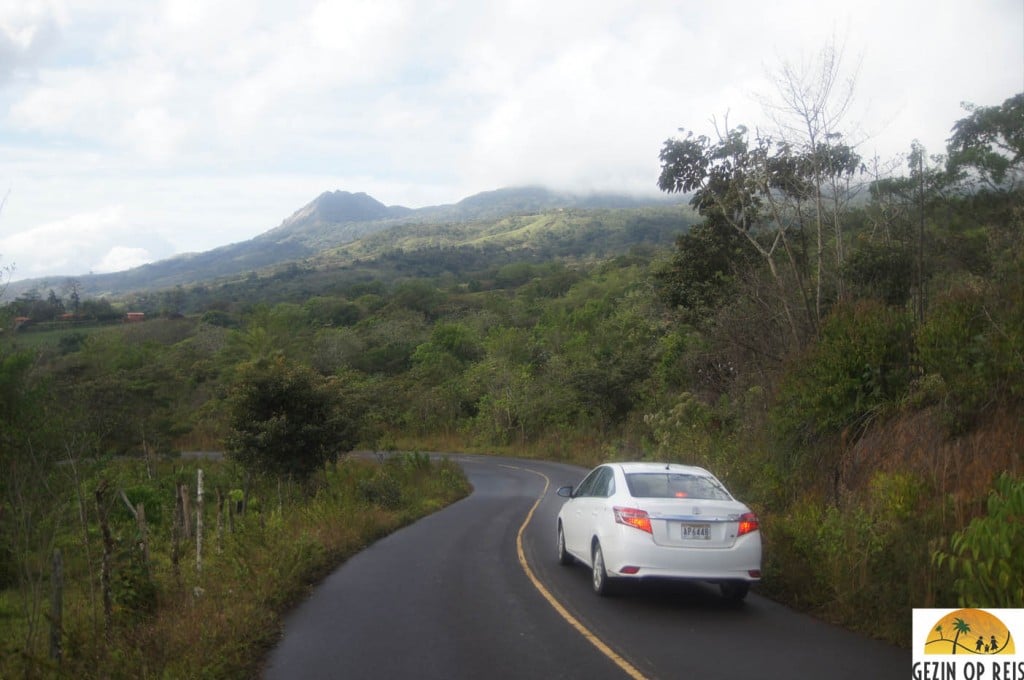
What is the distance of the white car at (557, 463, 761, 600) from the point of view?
355 inches

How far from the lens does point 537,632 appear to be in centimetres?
809

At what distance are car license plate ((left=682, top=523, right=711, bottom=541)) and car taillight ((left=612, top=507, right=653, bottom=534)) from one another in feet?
1.24

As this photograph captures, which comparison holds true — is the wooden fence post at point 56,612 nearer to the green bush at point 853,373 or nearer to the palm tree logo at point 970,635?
the palm tree logo at point 970,635

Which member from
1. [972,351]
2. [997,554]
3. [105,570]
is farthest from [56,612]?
[972,351]

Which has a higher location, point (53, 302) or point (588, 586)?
point (53, 302)

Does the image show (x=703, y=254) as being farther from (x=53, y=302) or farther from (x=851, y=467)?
(x=53, y=302)

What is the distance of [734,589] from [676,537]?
101cm

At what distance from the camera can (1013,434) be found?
29.3 feet

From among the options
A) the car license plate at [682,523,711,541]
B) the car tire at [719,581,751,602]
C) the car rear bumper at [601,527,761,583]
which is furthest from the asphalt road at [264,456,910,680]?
the car license plate at [682,523,711,541]

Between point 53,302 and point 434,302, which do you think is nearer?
point 53,302

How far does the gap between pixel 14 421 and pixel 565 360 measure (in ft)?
126

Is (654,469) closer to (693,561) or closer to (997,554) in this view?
(693,561)

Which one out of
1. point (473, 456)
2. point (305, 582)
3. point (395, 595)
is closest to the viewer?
point (395, 595)

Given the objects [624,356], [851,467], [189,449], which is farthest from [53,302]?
[851,467]
